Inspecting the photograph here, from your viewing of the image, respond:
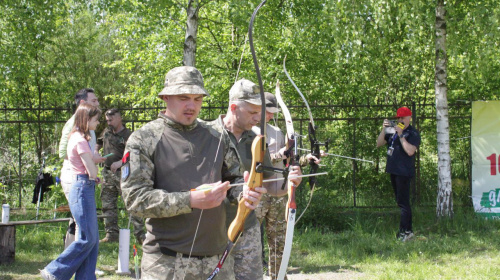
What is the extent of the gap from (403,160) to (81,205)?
450 centimetres

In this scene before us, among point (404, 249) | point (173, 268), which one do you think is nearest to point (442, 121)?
point (404, 249)

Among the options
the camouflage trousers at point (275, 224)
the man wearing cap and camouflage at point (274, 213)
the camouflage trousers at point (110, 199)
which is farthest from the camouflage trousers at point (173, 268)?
the camouflage trousers at point (110, 199)

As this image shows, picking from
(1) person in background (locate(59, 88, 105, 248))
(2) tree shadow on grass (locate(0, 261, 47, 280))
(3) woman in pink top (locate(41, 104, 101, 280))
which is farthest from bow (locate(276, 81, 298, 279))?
(2) tree shadow on grass (locate(0, 261, 47, 280))

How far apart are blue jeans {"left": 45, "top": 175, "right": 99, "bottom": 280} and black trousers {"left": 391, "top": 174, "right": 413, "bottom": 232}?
14.1 ft

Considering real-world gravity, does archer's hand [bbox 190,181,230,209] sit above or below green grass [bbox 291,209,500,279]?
above

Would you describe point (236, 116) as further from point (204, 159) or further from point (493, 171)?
point (493, 171)

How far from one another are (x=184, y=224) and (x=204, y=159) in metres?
0.33

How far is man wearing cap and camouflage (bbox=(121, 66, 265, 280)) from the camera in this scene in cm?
244

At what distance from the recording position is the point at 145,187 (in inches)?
96.7

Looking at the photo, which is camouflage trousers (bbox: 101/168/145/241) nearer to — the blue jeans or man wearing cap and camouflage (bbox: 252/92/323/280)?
the blue jeans

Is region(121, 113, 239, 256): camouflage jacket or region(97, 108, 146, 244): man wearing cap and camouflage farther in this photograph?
region(97, 108, 146, 244): man wearing cap and camouflage

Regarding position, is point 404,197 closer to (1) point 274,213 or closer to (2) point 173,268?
(1) point 274,213

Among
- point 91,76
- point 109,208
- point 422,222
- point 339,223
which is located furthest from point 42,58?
point 422,222

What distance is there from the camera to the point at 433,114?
32.0ft
